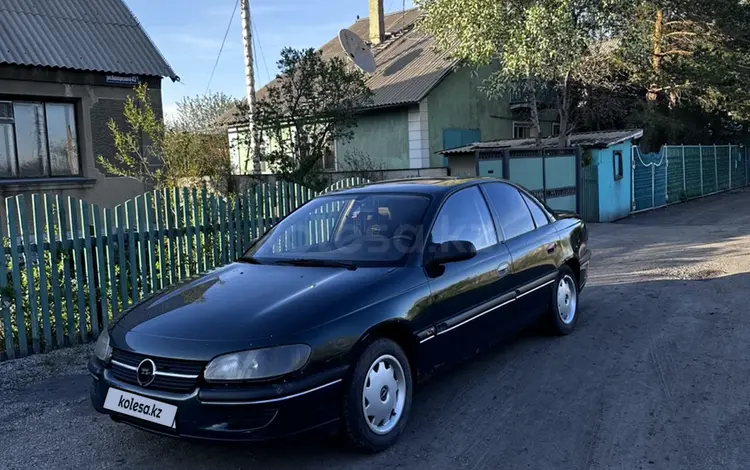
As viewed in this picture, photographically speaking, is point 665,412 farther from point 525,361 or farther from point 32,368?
point 32,368

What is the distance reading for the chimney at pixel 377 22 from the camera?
27.2m

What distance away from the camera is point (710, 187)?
2506cm

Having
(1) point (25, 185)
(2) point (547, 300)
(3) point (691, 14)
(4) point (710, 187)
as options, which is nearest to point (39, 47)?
(1) point (25, 185)

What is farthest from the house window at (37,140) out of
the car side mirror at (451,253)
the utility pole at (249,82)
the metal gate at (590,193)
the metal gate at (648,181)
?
the metal gate at (648,181)

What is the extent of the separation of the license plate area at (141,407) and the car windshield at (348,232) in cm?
143

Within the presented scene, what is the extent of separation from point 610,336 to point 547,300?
2.59 ft

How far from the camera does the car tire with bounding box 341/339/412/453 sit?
11.9 ft

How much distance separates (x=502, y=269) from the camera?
5.10 m

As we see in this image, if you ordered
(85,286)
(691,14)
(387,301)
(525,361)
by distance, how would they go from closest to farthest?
1. (387,301)
2. (525,361)
3. (85,286)
4. (691,14)

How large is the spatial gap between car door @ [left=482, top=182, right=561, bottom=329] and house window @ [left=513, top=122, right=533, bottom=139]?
1879cm

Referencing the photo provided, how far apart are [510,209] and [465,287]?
1.30m

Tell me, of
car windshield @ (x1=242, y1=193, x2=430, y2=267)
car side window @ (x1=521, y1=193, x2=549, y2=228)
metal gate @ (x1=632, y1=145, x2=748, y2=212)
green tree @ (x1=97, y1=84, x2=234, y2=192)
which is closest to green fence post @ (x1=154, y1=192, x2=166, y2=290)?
car windshield @ (x1=242, y1=193, x2=430, y2=267)

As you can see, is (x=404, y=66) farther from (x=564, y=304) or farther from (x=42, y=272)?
(x=42, y=272)

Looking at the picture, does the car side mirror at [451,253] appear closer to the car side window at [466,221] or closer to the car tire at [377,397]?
the car side window at [466,221]
